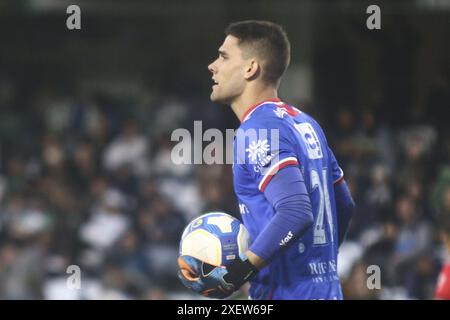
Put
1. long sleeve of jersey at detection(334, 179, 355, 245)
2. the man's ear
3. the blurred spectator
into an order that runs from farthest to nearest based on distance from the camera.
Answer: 1. the blurred spectator
2. long sleeve of jersey at detection(334, 179, 355, 245)
3. the man's ear

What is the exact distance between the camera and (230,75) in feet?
17.5

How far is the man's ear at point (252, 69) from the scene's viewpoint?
17.4 ft

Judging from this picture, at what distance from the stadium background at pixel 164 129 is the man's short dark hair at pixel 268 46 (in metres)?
5.15

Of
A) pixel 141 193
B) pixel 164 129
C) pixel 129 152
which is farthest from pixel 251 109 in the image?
pixel 164 129

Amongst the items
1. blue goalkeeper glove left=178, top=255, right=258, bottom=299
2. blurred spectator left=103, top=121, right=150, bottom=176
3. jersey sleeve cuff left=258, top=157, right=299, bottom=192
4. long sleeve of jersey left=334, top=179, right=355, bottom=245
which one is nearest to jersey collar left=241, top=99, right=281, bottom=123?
jersey sleeve cuff left=258, top=157, right=299, bottom=192

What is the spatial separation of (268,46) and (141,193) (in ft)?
29.3

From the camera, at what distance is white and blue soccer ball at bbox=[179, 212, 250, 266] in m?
4.99

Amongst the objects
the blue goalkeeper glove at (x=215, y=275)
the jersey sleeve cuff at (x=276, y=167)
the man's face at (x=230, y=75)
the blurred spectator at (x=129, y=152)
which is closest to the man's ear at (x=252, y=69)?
the man's face at (x=230, y=75)

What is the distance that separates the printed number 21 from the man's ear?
606mm

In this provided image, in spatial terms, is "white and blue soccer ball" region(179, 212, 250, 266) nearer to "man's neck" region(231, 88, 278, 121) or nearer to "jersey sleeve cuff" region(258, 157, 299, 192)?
"jersey sleeve cuff" region(258, 157, 299, 192)

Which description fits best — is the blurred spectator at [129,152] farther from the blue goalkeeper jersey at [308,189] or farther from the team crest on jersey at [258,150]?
the team crest on jersey at [258,150]

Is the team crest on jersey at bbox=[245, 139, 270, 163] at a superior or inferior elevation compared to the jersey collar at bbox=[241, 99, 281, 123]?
inferior
